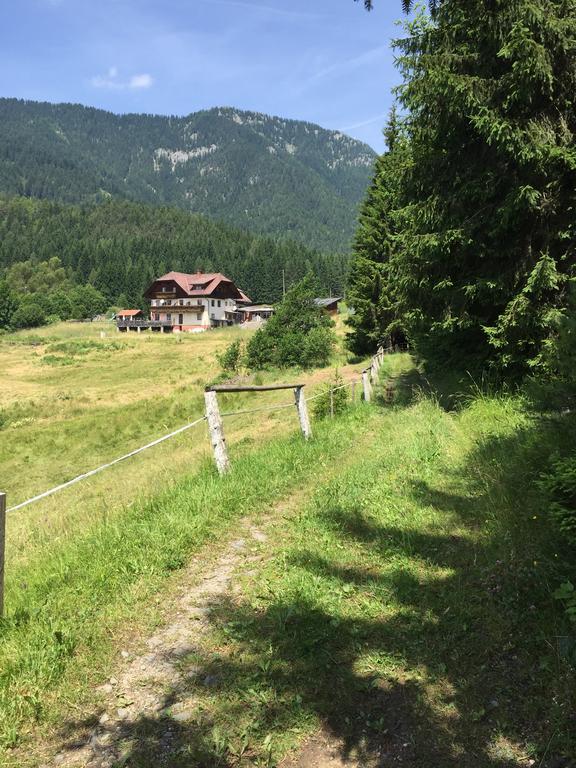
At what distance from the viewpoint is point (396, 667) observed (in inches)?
133

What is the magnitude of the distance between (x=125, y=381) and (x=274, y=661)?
37.1 m

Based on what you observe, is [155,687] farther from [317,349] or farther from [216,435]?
[317,349]

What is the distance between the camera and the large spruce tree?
9.12 m

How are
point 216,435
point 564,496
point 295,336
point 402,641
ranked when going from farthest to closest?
point 295,336
point 216,435
point 564,496
point 402,641

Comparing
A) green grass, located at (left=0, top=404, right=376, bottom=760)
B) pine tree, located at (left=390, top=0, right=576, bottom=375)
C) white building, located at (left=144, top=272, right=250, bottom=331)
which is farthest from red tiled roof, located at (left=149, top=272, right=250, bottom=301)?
green grass, located at (left=0, top=404, right=376, bottom=760)

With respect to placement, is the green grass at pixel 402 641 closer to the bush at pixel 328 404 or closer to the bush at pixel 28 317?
the bush at pixel 328 404

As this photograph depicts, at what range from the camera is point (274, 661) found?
352 centimetres

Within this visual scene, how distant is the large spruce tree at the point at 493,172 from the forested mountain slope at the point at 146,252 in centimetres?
10510

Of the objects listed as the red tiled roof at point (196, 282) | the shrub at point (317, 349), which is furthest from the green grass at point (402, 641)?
the red tiled roof at point (196, 282)

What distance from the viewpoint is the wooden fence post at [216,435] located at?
7.78 metres

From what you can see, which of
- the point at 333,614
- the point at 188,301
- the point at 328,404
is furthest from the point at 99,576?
the point at 188,301

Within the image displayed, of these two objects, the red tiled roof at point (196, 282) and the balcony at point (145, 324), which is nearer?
the balcony at point (145, 324)

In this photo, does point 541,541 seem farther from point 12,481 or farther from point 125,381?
point 125,381

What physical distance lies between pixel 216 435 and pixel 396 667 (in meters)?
4.90
